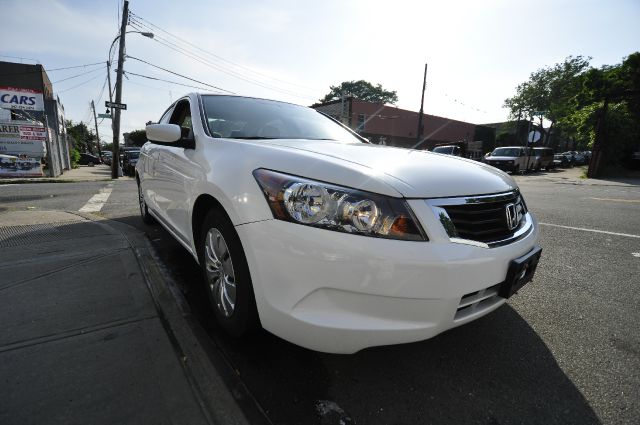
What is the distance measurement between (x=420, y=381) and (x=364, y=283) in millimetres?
687

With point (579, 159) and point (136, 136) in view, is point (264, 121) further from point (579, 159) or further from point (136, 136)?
point (136, 136)

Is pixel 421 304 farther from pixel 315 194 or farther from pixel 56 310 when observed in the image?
pixel 56 310

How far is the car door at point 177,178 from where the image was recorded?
7.79 feet

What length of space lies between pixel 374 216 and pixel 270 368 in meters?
0.96

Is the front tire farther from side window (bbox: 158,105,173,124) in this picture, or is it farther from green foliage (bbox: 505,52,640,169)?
green foliage (bbox: 505,52,640,169)

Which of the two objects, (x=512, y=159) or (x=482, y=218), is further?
(x=512, y=159)

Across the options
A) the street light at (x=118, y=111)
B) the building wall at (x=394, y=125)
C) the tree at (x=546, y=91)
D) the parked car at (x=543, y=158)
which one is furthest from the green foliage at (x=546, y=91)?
the street light at (x=118, y=111)

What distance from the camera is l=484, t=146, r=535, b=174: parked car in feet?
64.6

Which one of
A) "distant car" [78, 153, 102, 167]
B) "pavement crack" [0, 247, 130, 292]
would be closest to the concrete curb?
"pavement crack" [0, 247, 130, 292]

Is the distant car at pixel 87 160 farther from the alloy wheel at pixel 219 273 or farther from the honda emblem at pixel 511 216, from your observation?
the honda emblem at pixel 511 216

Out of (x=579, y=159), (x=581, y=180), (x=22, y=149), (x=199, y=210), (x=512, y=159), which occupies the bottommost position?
(x=581, y=180)

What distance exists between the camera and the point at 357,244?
135 cm

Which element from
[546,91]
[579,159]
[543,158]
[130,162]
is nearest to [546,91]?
[546,91]

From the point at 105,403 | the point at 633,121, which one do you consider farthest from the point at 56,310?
the point at 633,121
